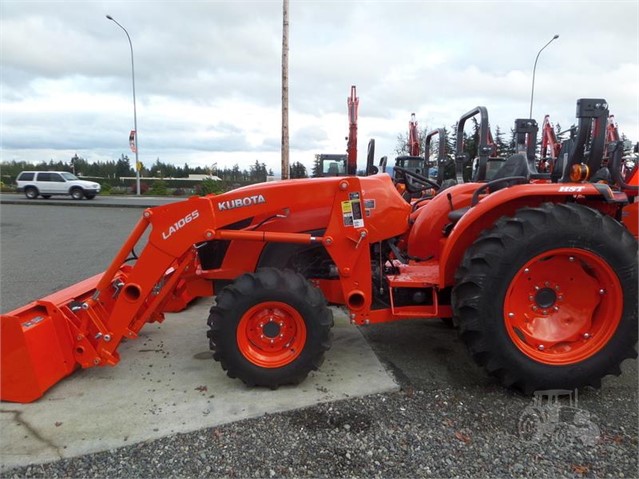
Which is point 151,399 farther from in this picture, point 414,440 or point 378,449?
point 414,440

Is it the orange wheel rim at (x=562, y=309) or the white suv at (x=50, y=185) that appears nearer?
the orange wheel rim at (x=562, y=309)

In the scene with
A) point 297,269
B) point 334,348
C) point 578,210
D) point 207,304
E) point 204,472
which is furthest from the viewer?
point 207,304

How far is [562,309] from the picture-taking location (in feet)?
10.4

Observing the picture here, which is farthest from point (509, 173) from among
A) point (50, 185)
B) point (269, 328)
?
point (50, 185)

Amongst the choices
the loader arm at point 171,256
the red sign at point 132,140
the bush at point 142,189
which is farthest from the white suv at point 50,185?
the loader arm at point 171,256

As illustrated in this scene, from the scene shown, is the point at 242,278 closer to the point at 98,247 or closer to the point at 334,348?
the point at 334,348

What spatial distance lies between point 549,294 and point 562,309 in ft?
0.49

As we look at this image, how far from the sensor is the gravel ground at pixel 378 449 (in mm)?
2309

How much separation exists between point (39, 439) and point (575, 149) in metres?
3.88

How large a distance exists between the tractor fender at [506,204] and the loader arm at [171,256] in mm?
579

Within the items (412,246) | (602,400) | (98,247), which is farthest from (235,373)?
(98,247)

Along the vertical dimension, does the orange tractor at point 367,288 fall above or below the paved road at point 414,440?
above

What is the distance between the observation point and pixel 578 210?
2.92 m

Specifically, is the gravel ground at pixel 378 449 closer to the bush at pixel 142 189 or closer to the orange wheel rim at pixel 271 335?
the orange wheel rim at pixel 271 335
